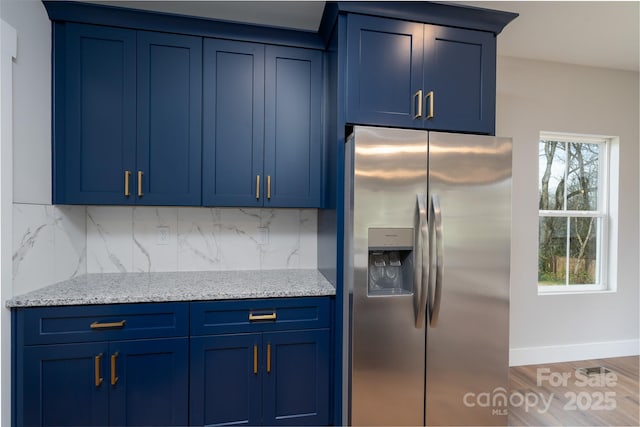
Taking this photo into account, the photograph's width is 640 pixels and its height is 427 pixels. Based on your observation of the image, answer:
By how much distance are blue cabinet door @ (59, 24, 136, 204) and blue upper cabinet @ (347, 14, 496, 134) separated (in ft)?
4.41

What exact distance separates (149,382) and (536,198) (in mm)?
3149

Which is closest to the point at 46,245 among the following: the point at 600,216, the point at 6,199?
the point at 6,199

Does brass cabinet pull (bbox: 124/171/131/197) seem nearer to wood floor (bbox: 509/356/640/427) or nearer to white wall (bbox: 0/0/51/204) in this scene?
white wall (bbox: 0/0/51/204)

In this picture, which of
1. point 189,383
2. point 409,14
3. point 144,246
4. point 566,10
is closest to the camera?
point 189,383

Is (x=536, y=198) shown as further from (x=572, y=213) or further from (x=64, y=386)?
(x=64, y=386)

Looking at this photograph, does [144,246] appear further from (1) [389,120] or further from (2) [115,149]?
(1) [389,120]

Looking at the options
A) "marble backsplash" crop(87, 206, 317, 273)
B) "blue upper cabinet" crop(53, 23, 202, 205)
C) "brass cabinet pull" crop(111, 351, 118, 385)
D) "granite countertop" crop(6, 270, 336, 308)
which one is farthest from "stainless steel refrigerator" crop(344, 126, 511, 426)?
"brass cabinet pull" crop(111, 351, 118, 385)

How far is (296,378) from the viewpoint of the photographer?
1.77 metres

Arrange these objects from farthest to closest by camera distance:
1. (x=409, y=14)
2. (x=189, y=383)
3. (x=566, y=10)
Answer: (x=566, y=10) < (x=409, y=14) < (x=189, y=383)

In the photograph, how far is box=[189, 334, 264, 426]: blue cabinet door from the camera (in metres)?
1.67

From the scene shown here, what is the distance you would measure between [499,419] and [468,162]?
1.51 m

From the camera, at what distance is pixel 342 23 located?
175 centimetres

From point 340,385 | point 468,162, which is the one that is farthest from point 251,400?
point 468,162

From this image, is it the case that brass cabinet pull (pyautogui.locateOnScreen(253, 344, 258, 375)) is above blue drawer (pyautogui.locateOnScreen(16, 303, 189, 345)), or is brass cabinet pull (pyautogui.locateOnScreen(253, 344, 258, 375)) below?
below
